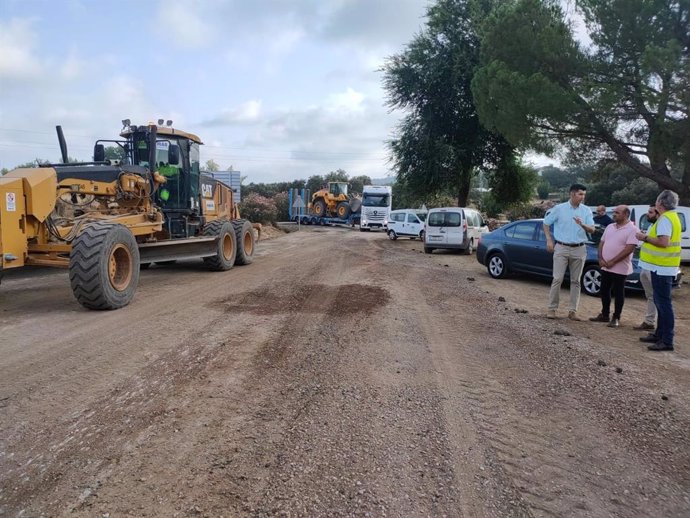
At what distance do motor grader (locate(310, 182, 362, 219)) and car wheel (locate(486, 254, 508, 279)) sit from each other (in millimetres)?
25003

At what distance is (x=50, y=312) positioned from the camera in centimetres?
678

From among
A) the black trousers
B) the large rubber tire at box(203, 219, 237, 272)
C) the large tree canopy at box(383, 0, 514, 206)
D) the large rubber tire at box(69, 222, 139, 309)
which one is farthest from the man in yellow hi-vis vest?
the large tree canopy at box(383, 0, 514, 206)

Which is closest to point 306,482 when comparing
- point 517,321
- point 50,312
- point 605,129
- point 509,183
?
point 517,321

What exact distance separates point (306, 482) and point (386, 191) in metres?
30.1

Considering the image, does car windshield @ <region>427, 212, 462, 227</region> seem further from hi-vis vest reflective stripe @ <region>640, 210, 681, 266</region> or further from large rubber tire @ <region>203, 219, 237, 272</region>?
hi-vis vest reflective stripe @ <region>640, 210, 681, 266</region>

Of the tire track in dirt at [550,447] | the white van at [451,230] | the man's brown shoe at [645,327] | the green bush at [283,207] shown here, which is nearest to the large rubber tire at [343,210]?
the green bush at [283,207]

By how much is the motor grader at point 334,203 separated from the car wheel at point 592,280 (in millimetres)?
27272

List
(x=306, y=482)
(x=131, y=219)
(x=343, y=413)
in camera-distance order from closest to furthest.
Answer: (x=306, y=482), (x=343, y=413), (x=131, y=219)

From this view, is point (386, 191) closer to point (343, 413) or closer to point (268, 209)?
point (268, 209)

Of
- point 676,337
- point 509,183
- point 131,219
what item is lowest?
point 676,337

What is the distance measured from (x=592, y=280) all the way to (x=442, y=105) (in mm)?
18339

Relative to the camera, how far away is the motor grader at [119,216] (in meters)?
6.54

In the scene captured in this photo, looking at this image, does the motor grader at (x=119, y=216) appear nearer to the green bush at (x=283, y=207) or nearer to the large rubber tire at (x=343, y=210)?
the large rubber tire at (x=343, y=210)

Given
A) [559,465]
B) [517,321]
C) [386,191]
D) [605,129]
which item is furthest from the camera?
[386,191]
